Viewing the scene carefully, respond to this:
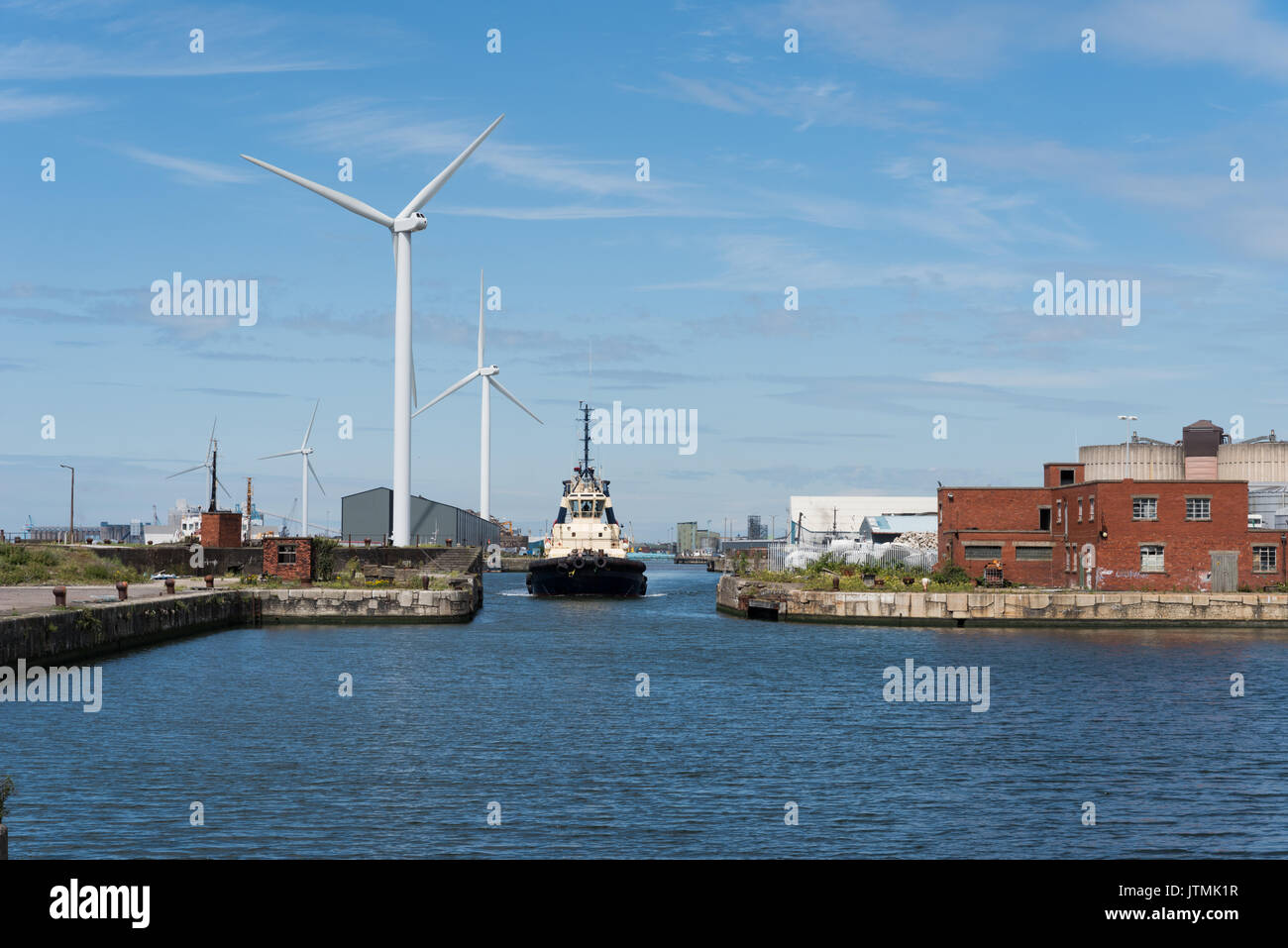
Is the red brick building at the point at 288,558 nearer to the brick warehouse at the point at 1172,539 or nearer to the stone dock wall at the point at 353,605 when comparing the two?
the stone dock wall at the point at 353,605

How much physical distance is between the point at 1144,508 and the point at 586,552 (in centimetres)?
4871

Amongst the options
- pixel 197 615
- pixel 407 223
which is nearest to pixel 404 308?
pixel 407 223

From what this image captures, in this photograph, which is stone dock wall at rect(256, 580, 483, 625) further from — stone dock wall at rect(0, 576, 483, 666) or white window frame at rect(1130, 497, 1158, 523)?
white window frame at rect(1130, 497, 1158, 523)

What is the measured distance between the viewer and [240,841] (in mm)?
19922

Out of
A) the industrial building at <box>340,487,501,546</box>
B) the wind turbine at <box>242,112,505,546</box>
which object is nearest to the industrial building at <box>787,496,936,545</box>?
the industrial building at <box>340,487,501,546</box>

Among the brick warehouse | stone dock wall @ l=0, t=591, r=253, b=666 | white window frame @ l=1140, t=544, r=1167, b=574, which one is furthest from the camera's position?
white window frame @ l=1140, t=544, r=1167, b=574

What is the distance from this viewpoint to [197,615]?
61312 mm

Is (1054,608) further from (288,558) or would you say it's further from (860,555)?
(288,558)

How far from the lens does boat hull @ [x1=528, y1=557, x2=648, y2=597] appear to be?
103625mm

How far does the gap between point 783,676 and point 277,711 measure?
19.4 meters

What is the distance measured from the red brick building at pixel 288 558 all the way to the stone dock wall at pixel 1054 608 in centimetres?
3169

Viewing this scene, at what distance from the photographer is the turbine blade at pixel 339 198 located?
8044 centimetres

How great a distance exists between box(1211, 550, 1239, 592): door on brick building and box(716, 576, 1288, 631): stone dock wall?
1333 mm

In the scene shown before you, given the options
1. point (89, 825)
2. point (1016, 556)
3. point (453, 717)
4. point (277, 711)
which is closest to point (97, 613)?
point (277, 711)
